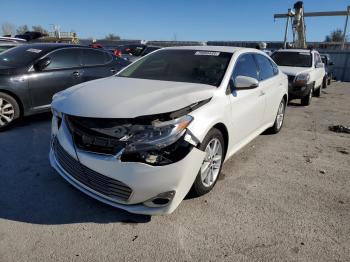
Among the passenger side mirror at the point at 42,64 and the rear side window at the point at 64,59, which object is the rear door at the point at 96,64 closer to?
the rear side window at the point at 64,59

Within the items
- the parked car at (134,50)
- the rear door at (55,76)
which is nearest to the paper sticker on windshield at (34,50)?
the rear door at (55,76)

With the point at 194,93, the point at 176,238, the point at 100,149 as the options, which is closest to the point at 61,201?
the point at 100,149

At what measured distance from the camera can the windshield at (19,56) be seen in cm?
560

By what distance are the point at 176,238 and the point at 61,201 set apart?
1308mm

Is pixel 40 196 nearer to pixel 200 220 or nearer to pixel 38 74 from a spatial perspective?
pixel 200 220

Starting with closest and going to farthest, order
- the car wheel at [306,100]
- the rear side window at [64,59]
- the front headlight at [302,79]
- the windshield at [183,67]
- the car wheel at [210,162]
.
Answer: the car wheel at [210,162], the windshield at [183,67], the rear side window at [64,59], the front headlight at [302,79], the car wheel at [306,100]

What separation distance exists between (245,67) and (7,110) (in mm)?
4054

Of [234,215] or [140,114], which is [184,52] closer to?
[140,114]

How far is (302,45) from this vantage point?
19.8 meters

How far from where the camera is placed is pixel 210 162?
10.9ft

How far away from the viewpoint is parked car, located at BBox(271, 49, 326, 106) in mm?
8828

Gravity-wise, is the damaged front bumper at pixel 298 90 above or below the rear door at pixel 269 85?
below

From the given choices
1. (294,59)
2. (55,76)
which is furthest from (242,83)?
(294,59)

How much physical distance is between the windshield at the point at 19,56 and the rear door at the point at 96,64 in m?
1.00
